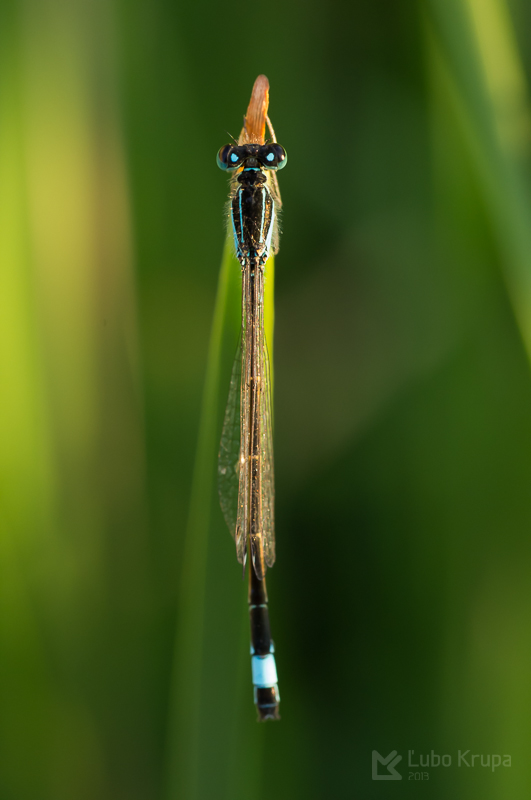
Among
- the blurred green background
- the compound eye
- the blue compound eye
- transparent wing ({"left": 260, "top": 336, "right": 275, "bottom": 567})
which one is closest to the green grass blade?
the blurred green background

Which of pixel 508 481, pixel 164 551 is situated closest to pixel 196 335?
pixel 164 551

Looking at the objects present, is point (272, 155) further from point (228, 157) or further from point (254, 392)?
point (254, 392)

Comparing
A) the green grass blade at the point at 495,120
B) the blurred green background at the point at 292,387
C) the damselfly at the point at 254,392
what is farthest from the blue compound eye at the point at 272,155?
the green grass blade at the point at 495,120

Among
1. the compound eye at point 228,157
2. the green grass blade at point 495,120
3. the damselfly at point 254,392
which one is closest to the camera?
the green grass blade at point 495,120

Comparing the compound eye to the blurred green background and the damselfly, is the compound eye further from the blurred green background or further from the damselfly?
the blurred green background

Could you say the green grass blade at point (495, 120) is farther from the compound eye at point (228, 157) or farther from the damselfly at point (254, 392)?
the compound eye at point (228, 157)

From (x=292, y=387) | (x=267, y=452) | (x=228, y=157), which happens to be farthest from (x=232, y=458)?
(x=228, y=157)
